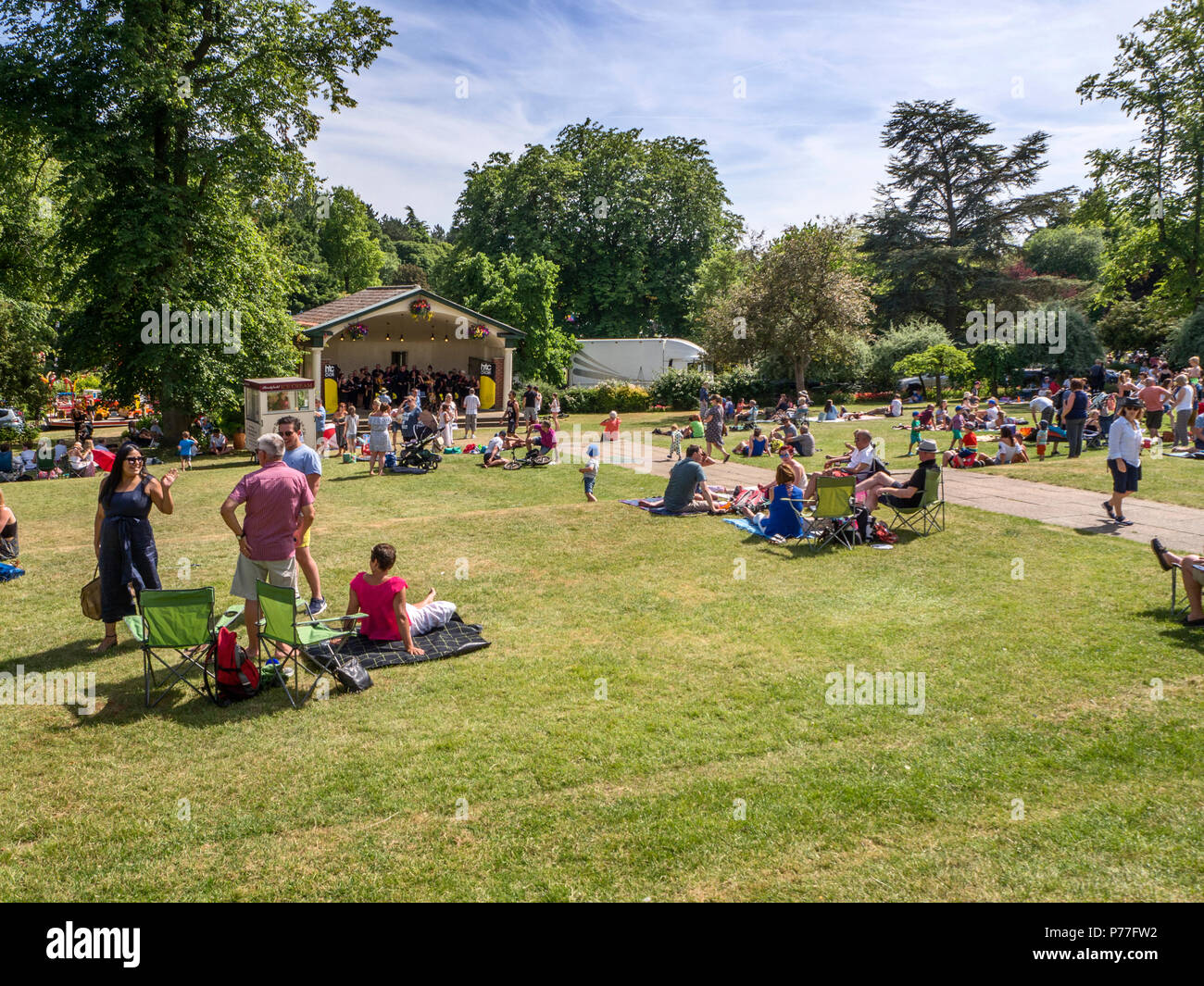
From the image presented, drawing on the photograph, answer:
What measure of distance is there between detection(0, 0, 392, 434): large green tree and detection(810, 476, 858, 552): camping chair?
63.5ft

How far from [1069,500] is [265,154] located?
2265 centimetres

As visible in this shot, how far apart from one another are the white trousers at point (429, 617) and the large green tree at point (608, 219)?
42.1 m

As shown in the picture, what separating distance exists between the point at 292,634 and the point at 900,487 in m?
8.87

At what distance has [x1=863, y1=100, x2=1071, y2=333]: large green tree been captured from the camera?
44.9m

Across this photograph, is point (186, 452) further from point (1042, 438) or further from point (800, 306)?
point (800, 306)

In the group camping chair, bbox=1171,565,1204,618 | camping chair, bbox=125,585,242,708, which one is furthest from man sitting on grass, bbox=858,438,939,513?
camping chair, bbox=125,585,242,708

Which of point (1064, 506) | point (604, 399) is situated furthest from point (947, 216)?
point (1064, 506)

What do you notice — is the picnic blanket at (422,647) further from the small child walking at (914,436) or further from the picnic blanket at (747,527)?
the small child walking at (914,436)

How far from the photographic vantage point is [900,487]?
12.0m

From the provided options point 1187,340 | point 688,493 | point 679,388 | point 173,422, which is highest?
point 1187,340

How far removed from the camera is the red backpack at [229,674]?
6340 mm

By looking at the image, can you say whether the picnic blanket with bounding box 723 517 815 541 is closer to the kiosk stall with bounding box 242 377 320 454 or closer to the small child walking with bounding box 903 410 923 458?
the small child walking with bounding box 903 410 923 458

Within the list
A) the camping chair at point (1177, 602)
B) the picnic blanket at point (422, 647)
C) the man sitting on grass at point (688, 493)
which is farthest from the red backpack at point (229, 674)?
the man sitting on grass at point (688, 493)

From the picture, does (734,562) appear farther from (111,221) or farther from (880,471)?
(111,221)
